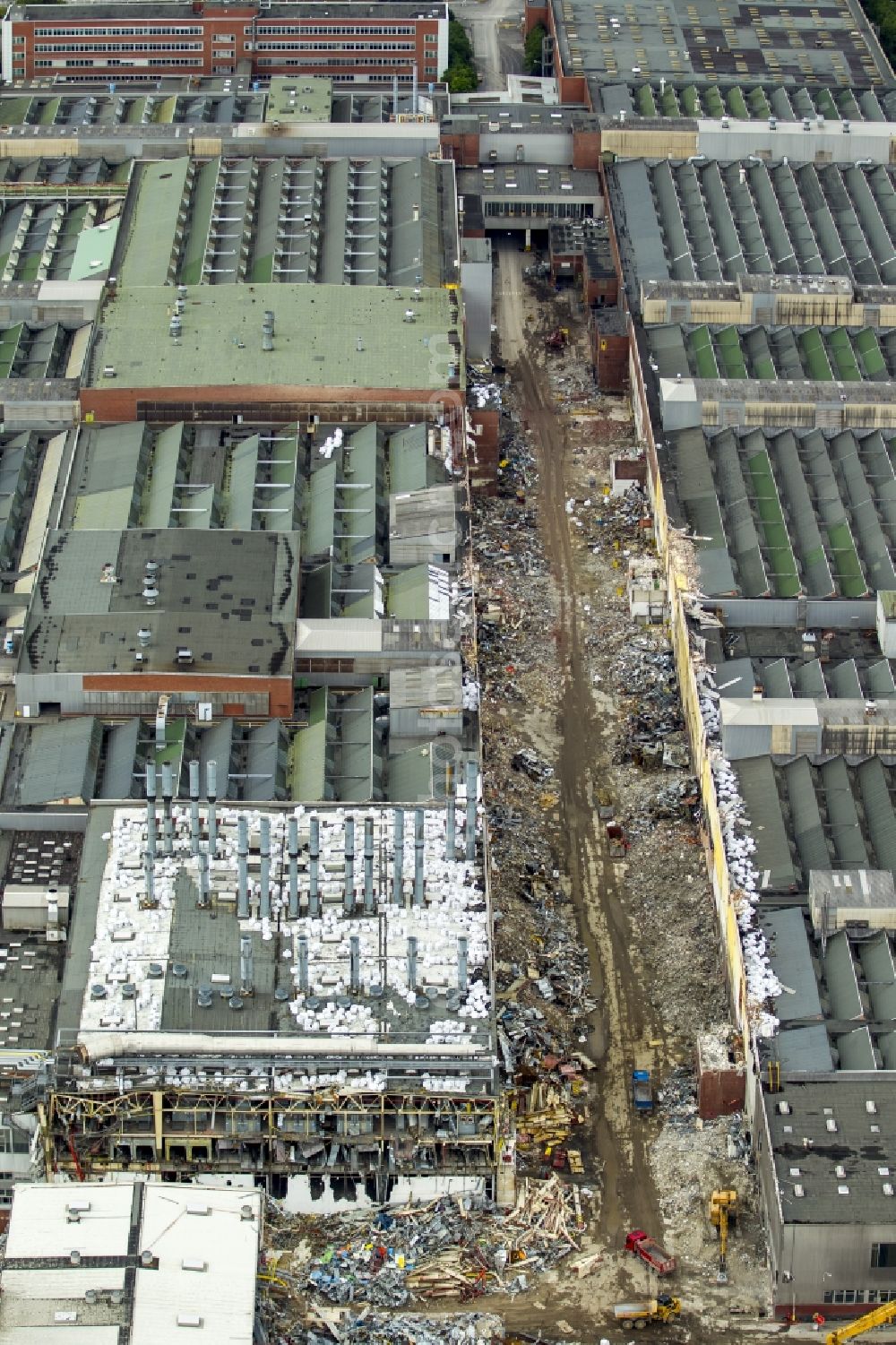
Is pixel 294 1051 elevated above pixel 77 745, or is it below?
below

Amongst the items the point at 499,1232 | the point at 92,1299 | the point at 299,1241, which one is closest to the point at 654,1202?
the point at 499,1232

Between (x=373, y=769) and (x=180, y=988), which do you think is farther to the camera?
(x=373, y=769)

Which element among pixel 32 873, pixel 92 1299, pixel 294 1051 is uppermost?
pixel 32 873

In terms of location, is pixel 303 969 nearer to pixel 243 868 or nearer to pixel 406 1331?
pixel 243 868

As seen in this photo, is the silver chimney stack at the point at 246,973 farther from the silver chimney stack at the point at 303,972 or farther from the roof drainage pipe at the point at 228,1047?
the roof drainage pipe at the point at 228,1047

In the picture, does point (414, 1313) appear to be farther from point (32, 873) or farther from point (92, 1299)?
point (32, 873)

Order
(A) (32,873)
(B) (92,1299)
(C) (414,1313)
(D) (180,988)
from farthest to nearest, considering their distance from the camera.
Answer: (A) (32,873)
(D) (180,988)
(C) (414,1313)
(B) (92,1299)

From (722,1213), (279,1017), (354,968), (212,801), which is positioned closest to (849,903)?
(722,1213)
